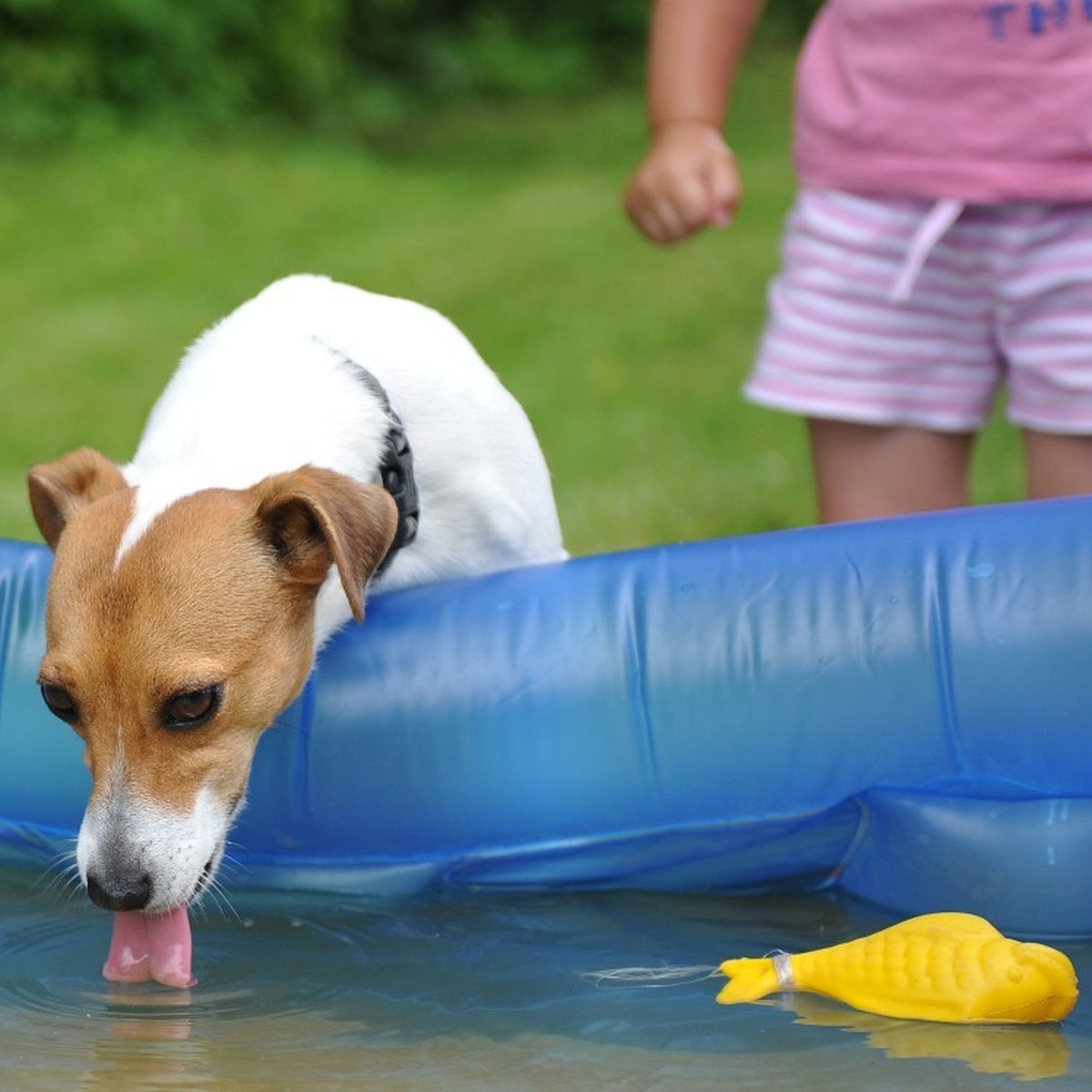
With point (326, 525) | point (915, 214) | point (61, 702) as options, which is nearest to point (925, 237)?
point (915, 214)

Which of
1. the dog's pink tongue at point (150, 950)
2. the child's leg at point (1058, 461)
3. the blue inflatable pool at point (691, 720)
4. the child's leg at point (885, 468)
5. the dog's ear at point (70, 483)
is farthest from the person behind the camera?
the child's leg at point (885, 468)

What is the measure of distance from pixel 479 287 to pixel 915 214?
23.5ft

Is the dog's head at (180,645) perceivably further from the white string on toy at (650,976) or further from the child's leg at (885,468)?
the child's leg at (885,468)

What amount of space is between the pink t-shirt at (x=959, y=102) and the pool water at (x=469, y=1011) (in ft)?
4.49

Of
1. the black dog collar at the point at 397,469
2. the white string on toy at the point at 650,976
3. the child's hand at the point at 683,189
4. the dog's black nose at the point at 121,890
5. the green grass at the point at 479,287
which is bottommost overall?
the green grass at the point at 479,287

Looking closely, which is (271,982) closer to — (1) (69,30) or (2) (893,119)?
(2) (893,119)

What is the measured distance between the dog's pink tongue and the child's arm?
1.52m

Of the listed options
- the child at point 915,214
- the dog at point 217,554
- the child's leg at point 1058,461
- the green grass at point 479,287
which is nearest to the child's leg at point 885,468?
the child at point 915,214

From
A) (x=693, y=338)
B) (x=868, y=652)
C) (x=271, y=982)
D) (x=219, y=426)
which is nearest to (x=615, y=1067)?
(x=271, y=982)

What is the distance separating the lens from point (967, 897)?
3393mm

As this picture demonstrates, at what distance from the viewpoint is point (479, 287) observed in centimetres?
1076

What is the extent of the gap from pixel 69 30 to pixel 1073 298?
11.6m

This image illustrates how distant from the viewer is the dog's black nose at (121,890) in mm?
3000

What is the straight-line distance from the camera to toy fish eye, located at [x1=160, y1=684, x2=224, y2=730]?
306cm
